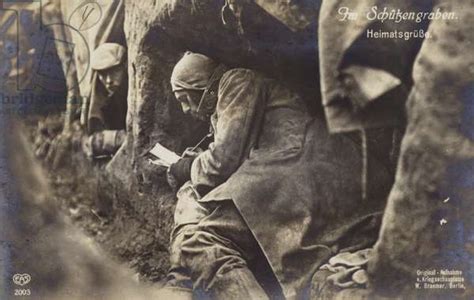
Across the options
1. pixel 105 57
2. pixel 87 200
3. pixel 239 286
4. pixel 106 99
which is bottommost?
pixel 239 286

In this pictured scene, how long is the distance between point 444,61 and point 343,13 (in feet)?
2.47

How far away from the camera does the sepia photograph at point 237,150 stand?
7.47 m

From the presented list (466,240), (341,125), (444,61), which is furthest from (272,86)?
(466,240)

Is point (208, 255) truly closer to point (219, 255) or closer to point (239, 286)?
point (219, 255)

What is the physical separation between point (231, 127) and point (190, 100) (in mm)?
386

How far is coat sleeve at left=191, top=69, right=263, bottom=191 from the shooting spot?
7590 mm

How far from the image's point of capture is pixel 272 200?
7535mm

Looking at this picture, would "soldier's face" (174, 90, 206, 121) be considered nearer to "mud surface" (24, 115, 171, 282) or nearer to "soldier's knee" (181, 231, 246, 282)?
"mud surface" (24, 115, 171, 282)

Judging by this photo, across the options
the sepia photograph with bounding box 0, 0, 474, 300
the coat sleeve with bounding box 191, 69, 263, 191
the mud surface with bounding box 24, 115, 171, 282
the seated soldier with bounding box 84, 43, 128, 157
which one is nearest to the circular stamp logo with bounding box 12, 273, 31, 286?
A: the sepia photograph with bounding box 0, 0, 474, 300

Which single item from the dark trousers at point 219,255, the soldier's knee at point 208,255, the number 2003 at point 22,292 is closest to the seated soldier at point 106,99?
the dark trousers at point 219,255

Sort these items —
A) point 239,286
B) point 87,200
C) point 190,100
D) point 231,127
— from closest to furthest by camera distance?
point 239,286, point 231,127, point 190,100, point 87,200

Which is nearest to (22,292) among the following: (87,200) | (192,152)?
(87,200)

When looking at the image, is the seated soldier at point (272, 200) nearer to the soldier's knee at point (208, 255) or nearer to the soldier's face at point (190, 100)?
the soldier's knee at point (208, 255)

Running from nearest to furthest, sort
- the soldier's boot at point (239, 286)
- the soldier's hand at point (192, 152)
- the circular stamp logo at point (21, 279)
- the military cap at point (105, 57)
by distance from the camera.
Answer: the soldier's boot at point (239, 286) < the soldier's hand at point (192, 152) < the circular stamp logo at point (21, 279) < the military cap at point (105, 57)
